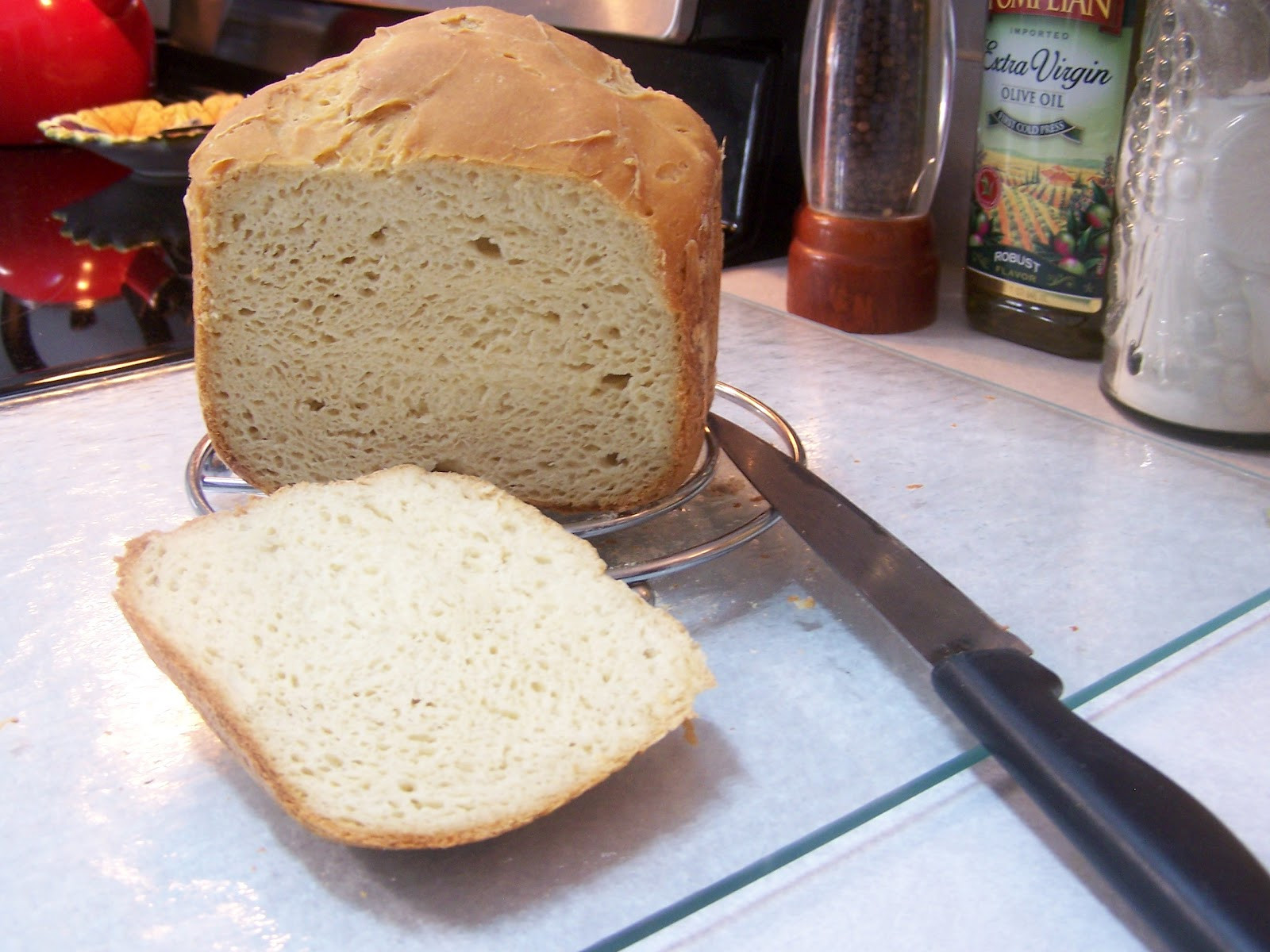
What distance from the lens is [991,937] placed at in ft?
2.32

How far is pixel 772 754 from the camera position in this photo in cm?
86

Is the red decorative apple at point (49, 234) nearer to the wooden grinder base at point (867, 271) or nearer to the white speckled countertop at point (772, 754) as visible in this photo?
the white speckled countertop at point (772, 754)

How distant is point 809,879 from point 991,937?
0.12m

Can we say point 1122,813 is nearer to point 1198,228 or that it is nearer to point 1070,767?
point 1070,767

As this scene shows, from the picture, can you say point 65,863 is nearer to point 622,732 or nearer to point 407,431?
point 622,732

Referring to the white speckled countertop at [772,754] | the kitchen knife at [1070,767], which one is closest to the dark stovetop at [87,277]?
the white speckled countertop at [772,754]

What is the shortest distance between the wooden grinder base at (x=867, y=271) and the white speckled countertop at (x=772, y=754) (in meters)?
0.42

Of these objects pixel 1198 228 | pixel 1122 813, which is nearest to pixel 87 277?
pixel 1198 228

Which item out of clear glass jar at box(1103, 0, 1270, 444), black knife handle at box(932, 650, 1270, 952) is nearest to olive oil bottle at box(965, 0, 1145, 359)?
clear glass jar at box(1103, 0, 1270, 444)

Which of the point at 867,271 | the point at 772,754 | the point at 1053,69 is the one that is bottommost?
the point at 772,754

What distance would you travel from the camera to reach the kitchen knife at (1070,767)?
2.05 feet

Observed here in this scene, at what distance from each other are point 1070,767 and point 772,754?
0.22 meters

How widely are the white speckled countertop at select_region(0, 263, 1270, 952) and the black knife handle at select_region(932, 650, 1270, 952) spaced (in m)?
0.06

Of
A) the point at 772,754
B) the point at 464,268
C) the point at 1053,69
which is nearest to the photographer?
the point at 772,754
